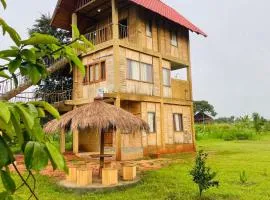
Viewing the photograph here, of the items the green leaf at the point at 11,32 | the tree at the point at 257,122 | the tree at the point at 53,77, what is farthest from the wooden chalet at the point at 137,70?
the tree at the point at 257,122

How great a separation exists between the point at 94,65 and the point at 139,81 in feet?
7.43

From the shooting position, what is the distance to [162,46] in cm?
1675

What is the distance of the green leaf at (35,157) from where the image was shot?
2.63ft

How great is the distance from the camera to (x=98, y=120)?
8953 mm

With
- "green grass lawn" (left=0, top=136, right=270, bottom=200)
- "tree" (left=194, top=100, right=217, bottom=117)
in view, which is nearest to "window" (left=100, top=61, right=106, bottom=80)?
"green grass lawn" (left=0, top=136, right=270, bottom=200)

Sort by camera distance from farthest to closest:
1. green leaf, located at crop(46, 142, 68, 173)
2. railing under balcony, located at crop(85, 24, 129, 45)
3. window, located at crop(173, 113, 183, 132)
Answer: window, located at crop(173, 113, 183, 132) < railing under balcony, located at crop(85, 24, 129, 45) < green leaf, located at crop(46, 142, 68, 173)

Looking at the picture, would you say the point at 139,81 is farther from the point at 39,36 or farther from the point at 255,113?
the point at 255,113

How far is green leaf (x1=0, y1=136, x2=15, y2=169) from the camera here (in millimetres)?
793

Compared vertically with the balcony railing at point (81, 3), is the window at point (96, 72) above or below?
below

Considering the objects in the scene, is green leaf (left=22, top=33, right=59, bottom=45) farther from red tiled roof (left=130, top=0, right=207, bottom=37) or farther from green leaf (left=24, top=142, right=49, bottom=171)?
red tiled roof (left=130, top=0, right=207, bottom=37)

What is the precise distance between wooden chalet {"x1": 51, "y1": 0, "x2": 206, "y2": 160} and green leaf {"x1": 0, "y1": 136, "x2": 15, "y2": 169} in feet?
40.5

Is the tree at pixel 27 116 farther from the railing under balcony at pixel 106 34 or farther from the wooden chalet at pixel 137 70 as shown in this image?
the railing under balcony at pixel 106 34

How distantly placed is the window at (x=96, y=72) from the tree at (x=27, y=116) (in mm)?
13604

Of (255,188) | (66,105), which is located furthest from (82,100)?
(255,188)
